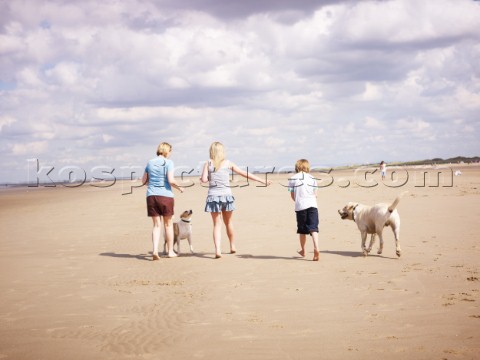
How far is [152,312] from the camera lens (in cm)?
557

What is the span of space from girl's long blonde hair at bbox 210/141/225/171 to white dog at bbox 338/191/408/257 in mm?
2926

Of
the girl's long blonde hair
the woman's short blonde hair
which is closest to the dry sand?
the girl's long blonde hair

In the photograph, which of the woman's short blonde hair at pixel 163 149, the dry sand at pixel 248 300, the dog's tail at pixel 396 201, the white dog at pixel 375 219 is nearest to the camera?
the dry sand at pixel 248 300

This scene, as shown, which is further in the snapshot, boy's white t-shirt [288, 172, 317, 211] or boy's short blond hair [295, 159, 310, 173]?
boy's short blond hair [295, 159, 310, 173]

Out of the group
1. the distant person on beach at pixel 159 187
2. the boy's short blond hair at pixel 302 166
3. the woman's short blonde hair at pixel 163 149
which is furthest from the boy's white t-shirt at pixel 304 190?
the woman's short blonde hair at pixel 163 149

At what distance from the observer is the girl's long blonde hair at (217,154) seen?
9156 millimetres

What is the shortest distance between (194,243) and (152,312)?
595 cm

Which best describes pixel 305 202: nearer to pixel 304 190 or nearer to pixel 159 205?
pixel 304 190

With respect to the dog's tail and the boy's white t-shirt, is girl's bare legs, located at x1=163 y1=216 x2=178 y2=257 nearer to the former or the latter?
the boy's white t-shirt

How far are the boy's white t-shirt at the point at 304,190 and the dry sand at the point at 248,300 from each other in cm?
109

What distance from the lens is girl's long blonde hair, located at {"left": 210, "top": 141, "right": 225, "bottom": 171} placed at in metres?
9.16

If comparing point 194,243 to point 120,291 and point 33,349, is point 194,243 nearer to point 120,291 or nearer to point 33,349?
point 120,291

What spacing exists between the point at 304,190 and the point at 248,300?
3.37 metres

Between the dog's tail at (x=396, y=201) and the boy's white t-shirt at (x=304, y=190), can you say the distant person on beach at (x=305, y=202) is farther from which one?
the dog's tail at (x=396, y=201)
